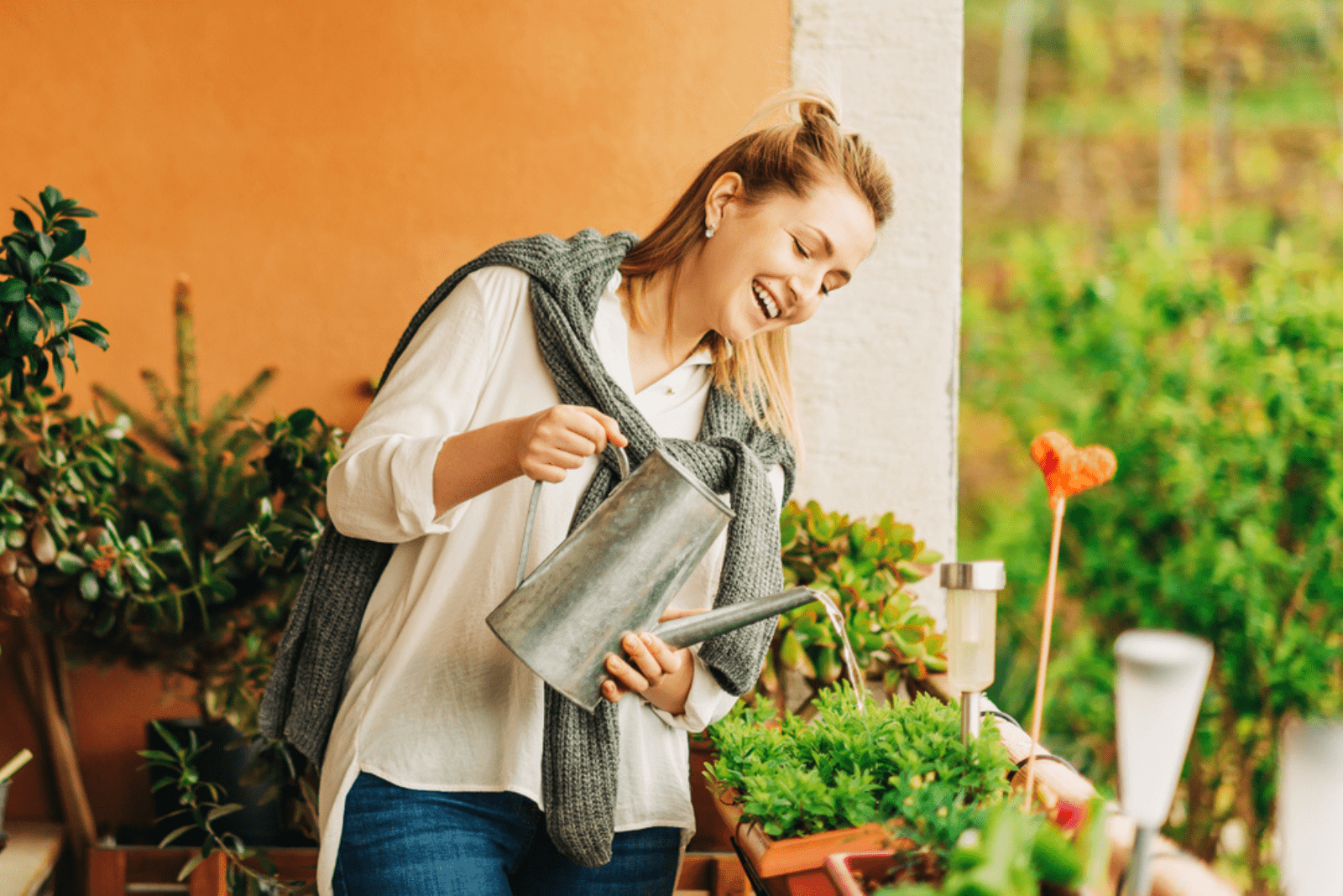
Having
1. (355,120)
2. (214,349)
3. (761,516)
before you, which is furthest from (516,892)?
(355,120)

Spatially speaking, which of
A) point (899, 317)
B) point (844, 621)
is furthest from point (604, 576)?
point (899, 317)

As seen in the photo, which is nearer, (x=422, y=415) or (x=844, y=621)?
(x=422, y=415)

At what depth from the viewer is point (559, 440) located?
3.10ft

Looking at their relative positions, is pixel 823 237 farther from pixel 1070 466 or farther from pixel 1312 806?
pixel 1312 806

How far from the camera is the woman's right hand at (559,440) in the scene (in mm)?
947

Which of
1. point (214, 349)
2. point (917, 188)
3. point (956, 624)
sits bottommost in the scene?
point (956, 624)

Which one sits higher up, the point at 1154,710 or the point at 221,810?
the point at 1154,710

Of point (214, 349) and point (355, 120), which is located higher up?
point (355, 120)

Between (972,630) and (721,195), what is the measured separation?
588mm

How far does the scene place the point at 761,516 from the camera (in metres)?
1.20

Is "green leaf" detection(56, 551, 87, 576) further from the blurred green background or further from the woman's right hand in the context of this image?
the blurred green background

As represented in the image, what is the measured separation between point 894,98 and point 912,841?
1658mm

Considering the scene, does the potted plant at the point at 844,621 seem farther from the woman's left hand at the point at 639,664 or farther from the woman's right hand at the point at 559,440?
the woman's right hand at the point at 559,440

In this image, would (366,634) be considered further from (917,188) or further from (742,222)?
(917,188)
